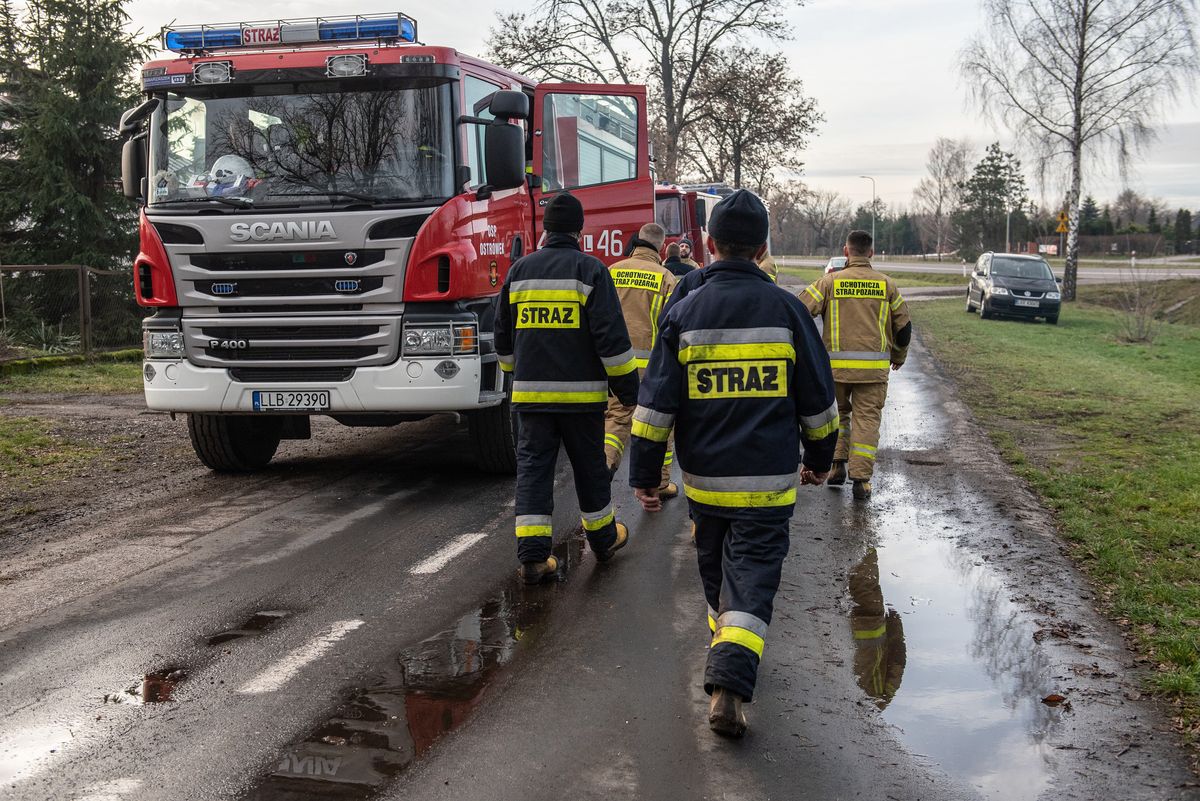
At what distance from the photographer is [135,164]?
813 centimetres

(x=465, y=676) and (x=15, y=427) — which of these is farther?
(x=15, y=427)

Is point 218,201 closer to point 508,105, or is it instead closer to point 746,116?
point 508,105

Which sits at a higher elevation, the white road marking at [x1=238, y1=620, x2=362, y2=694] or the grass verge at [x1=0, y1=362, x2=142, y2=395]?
the grass verge at [x1=0, y1=362, x2=142, y2=395]

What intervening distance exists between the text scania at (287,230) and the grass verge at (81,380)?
7.71m

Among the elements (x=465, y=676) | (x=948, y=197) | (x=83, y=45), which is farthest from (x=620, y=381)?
(x=948, y=197)

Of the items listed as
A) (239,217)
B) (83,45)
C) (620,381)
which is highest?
(83,45)

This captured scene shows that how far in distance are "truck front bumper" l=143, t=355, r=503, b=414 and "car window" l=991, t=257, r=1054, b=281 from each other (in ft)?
77.9

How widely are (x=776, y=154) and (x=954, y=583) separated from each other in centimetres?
3257

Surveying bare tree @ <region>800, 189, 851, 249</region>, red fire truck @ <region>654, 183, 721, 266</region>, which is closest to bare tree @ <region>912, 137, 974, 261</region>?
bare tree @ <region>800, 189, 851, 249</region>

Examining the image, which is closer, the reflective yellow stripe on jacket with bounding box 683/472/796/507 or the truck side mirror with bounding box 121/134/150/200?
the reflective yellow stripe on jacket with bounding box 683/472/796/507

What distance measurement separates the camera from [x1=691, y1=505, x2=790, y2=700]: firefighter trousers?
4.00 meters

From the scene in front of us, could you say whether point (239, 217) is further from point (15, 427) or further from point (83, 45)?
point (83, 45)

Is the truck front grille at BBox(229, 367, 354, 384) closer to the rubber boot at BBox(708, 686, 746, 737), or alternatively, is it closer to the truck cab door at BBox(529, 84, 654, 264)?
the truck cab door at BBox(529, 84, 654, 264)

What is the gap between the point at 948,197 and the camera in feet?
291
